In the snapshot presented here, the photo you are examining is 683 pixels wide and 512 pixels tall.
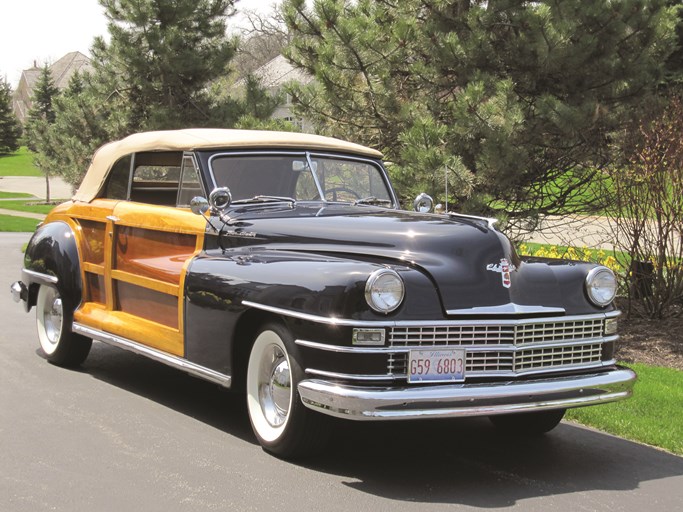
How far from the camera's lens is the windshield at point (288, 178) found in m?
6.51

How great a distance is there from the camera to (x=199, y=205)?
20.1ft

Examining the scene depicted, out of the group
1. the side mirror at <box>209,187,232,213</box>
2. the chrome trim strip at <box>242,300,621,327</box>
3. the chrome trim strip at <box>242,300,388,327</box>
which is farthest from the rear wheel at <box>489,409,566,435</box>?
the side mirror at <box>209,187,232,213</box>

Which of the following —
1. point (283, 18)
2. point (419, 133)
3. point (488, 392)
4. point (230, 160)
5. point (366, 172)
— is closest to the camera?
point (488, 392)

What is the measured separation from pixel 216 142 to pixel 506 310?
8.50 ft

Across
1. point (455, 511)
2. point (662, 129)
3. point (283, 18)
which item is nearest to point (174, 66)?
point (283, 18)

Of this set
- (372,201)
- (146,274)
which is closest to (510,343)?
(372,201)

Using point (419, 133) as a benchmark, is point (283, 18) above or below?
above

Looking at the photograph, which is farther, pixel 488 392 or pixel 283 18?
pixel 283 18

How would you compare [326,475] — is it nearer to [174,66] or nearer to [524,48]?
[524,48]

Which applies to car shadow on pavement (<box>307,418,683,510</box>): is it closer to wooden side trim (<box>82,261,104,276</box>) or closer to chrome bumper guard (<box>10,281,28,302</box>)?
wooden side trim (<box>82,261,104,276</box>)

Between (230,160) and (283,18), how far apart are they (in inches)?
175

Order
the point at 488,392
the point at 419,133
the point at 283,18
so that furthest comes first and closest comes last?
the point at 283,18
the point at 419,133
the point at 488,392

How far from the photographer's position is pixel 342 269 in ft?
16.2

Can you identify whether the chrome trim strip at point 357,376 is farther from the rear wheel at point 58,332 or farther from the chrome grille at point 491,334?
the rear wheel at point 58,332
